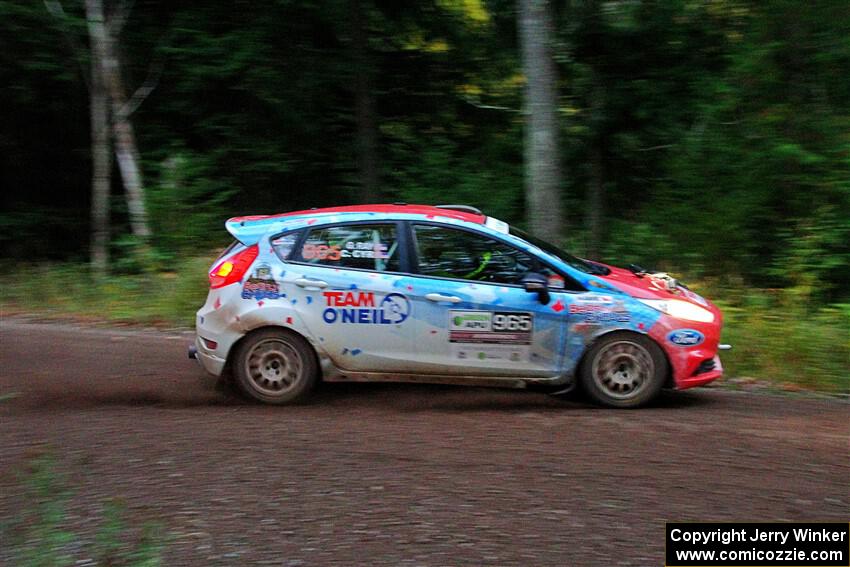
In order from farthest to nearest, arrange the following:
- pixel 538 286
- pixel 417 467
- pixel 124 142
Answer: pixel 124 142, pixel 538 286, pixel 417 467

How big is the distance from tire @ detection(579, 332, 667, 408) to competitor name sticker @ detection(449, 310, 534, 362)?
0.56 metres

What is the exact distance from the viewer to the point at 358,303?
7.02 metres

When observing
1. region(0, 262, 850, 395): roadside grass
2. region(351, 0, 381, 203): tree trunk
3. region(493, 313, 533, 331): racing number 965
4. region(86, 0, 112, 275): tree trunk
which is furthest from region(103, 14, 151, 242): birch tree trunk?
region(493, 313, 533, 331): racing number 965

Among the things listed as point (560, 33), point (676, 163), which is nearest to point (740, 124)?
point (676, 163)

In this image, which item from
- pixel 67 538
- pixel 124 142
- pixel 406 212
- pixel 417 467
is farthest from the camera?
pixel 124 142

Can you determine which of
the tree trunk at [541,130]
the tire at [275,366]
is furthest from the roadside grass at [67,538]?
the tree trunk at [541,130]

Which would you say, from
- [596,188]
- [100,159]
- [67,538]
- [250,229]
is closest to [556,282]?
[250,229]

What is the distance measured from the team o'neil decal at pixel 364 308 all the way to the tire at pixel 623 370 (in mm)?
1618

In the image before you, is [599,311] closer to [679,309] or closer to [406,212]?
[679,309]

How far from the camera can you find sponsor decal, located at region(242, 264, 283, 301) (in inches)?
278

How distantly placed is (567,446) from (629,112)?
935 cm

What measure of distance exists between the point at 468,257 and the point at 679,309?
1824 millimetres

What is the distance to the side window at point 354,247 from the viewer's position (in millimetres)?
7121

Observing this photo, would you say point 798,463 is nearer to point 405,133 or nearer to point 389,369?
point 389,369
